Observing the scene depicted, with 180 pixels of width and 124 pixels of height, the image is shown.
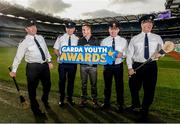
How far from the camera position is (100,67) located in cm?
2375

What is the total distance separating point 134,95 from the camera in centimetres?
790

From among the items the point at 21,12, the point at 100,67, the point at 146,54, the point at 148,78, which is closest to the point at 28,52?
the point at 146,54

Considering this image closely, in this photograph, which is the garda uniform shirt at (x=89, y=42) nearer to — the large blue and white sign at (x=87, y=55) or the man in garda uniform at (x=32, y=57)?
the large blue and white sign at (x=87, y=55)

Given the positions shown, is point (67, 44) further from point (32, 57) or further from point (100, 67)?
point (100, 67)

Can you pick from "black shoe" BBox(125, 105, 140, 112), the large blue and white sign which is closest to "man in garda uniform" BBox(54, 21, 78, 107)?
the large blue and white sign

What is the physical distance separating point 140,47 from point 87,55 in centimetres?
170

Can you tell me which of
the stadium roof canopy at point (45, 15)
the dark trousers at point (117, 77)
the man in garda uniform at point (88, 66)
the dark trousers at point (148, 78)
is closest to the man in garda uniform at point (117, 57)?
the dark trousers at point (117, 77)

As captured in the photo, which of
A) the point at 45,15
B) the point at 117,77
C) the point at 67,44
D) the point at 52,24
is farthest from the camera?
the point at 52,24

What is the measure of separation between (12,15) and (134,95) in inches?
2791

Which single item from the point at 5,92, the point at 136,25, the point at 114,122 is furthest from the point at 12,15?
the point at 114,122

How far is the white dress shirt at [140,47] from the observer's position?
7156 mm

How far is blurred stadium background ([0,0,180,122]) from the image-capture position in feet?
24.2

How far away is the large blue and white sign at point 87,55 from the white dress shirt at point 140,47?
636 millimetres

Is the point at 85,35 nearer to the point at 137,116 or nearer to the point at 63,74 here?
the point at 63,74
